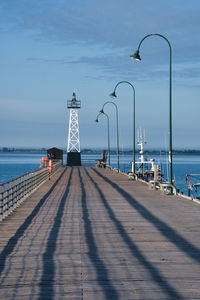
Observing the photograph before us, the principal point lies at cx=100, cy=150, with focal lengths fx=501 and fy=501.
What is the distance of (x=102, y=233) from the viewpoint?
41.3 ft

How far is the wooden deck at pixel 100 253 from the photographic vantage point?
7.30 metres

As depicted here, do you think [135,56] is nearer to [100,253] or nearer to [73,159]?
[100,253]

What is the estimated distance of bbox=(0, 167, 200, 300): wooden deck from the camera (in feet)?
24.0

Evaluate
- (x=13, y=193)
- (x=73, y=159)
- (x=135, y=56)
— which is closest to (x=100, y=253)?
(x=13, y=193)

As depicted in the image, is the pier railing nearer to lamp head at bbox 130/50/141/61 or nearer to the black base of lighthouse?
lamp head at bbox 130/50/141/61

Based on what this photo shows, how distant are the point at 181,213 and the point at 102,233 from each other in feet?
16.3

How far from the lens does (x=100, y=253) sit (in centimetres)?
999

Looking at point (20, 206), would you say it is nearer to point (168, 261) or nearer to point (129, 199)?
point (129, 199)

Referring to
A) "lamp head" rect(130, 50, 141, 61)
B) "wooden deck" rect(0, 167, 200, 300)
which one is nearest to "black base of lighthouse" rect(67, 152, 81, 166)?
"lamp head" rect(130, 50, 141, 61)

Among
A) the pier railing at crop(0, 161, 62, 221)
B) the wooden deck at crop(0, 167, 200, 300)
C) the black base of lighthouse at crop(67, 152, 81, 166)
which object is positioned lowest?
the wooden deck at crop(0, 167, 200, 300)

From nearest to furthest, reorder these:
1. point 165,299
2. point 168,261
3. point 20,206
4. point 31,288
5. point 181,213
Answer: point 165,299 < point 31,288 < point 168,261 < point 181,213 < point 20,206

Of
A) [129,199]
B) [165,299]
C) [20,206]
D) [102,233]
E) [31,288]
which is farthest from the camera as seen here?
[129,199]

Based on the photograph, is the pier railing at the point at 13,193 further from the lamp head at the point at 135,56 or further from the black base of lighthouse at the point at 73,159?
the black base of lighthouse at the point at 73,159

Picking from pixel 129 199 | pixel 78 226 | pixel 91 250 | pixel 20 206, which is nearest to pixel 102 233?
pixel 78 226
